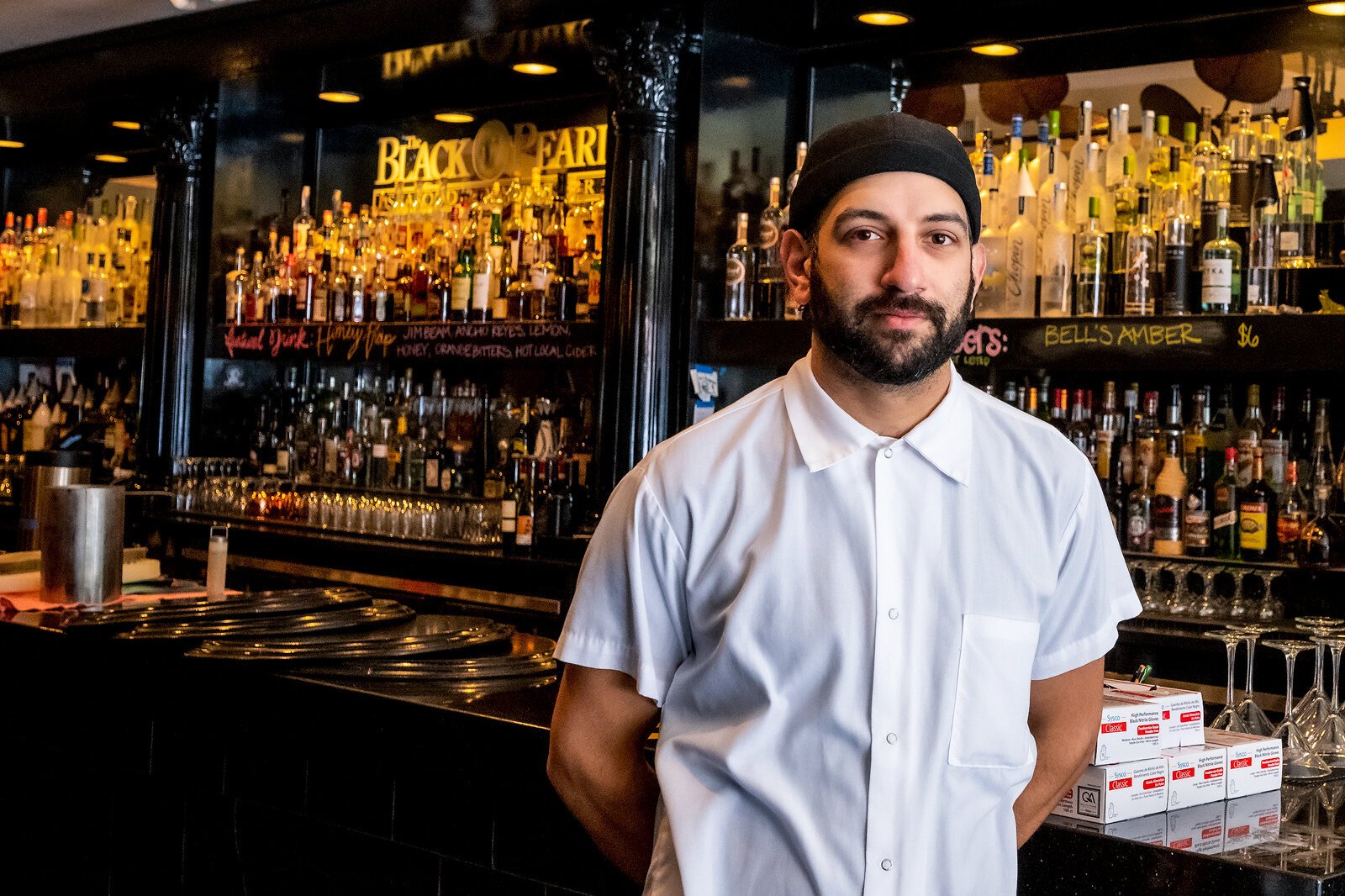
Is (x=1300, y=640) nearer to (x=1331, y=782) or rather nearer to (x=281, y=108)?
(x=1331, y=782)

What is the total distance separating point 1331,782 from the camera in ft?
6.35

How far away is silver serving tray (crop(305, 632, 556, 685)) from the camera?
2389mm

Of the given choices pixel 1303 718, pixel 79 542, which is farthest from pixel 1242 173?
pixel 79 542

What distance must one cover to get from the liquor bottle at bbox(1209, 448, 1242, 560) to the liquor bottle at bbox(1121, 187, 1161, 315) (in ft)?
1.27

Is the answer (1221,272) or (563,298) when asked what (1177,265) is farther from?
(563,298)

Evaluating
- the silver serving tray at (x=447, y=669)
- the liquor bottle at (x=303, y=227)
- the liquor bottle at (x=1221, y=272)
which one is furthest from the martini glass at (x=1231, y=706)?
the liquor bottle at (x=303, y=227)

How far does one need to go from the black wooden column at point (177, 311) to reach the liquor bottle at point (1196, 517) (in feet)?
11.7

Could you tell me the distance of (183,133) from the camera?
5270 millimetres

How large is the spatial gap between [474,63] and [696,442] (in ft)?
11.1

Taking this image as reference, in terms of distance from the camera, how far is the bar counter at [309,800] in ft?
5.42

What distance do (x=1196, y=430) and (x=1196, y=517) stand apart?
0.80 feet

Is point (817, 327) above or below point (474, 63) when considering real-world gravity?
below

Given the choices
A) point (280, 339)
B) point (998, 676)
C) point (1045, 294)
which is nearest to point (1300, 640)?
point (998, 676)

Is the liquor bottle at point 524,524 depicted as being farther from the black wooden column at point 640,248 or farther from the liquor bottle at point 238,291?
the liquor bottle at point 238,291
